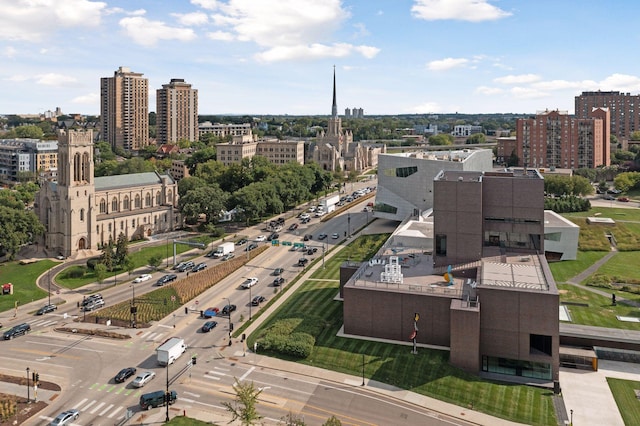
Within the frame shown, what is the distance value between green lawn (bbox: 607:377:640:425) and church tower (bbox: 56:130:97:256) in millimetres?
86017

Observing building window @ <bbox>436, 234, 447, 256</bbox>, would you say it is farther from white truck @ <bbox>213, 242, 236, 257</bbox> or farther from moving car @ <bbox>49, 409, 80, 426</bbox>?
white truck @ <bbox>213, 242, 236, 257</bbox>

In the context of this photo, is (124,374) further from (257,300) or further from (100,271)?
(100,271)

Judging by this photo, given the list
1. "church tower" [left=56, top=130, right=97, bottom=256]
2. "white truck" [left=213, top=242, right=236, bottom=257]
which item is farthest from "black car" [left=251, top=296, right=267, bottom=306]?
"church tower" [left=56, top=130, right=97, bottom=256]

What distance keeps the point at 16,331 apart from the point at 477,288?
53.1 m

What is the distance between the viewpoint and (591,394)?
4831 centimetres

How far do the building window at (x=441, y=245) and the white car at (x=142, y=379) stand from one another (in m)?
35.5

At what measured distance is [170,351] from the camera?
51938 mm

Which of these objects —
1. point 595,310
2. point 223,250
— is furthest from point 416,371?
point 223,250

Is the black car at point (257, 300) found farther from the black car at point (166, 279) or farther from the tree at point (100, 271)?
the tree at point (100, 271)

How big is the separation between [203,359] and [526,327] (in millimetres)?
33169

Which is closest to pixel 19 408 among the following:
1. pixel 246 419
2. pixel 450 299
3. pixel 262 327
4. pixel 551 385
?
pixel 246 419

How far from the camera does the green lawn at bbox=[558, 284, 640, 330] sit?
209ft

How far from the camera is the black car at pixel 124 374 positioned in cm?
4875

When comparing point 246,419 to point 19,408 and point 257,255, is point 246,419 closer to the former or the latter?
point 19,408
